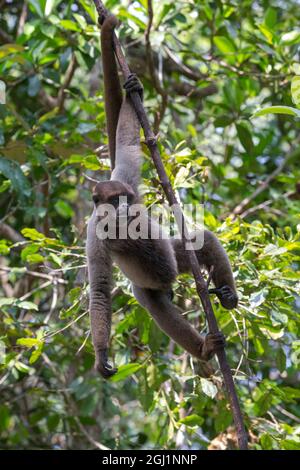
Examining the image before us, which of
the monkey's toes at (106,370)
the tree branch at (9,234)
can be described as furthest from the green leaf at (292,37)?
the monkey's toes at (106,370)

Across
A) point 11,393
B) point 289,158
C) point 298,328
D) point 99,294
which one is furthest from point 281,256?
point 11,393

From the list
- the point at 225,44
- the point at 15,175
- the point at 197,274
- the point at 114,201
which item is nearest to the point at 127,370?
the point at 114,201

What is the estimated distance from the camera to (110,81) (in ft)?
18.4

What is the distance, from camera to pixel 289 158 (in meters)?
8.47

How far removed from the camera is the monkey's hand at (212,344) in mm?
4992

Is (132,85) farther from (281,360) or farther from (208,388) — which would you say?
(281,360)

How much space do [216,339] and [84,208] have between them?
13.3 feet

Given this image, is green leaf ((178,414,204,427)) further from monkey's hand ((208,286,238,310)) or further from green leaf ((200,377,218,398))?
monkey's hand ((208,286,238,310))

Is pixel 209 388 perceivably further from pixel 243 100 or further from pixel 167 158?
pixel 243 100

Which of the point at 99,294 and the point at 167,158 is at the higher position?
the point at 167,158

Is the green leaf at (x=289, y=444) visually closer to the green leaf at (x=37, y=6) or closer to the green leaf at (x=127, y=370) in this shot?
the green leaf at (x=127, y=370)

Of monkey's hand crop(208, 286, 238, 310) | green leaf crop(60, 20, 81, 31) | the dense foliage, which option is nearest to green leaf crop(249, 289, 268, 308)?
the dense foliage

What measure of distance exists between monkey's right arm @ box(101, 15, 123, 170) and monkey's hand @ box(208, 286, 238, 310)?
1.40 m

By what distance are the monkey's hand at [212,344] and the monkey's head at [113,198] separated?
3.50ft
